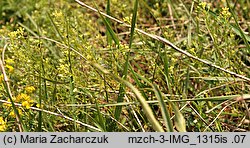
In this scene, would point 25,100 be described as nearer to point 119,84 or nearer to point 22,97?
point 22,97

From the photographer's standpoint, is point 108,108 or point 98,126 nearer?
point 98,126

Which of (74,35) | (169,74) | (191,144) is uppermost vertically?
(74,35)

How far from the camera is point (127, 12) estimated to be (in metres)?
2.63

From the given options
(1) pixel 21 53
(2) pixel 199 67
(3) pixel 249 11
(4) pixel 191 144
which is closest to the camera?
Result: (4) pixel 191 144

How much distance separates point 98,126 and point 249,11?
1.16m

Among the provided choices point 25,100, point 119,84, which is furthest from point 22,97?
point 119,84

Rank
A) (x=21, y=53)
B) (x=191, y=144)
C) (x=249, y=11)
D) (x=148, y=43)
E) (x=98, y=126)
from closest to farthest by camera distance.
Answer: (x=191, y=144)
(x=98, y=126)
(x=21, y=53)
(x=148, y=43)
(x=249, y=11)

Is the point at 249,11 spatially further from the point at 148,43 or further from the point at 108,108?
the point at 108,108

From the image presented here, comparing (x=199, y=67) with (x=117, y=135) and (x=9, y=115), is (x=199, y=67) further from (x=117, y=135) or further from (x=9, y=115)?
(x=9, y=115)

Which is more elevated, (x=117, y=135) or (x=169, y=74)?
(x=169, y=74)

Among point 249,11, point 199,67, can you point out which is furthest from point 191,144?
point 249,11

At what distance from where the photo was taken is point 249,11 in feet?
8.22

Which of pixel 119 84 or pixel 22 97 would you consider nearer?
pixel 22 97

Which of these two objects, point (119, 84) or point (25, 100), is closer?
point (25, 100)
